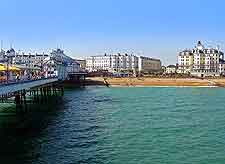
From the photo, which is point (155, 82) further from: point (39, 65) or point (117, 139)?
point (117, 139)

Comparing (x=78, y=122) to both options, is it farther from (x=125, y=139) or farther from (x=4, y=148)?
(x=4, y=148)

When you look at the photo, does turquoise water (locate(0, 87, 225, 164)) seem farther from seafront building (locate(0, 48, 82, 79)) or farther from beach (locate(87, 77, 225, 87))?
beach (locate(87, 77, 225, 87))

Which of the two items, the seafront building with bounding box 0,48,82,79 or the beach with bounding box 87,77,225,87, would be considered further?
the beach with bounding box 87,77,225,87

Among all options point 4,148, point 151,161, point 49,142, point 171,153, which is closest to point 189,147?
point 171,153

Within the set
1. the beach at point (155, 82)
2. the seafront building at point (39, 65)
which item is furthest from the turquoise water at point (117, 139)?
the beach at point (155, 82)

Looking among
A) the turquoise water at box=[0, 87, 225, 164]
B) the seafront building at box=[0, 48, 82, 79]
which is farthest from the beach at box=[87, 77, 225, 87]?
the turquoise water at box=[0, 87, 225, 164]

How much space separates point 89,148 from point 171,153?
4612 millimetres

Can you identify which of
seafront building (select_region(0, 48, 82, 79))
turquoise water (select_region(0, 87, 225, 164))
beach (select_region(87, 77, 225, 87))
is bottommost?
turquoise water (select_region(0, 87, 225, 164))

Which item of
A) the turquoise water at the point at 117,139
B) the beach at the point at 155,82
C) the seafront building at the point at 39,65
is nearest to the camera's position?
A: the turquoise water at the point at 117,139

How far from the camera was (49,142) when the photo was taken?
27.3 metres

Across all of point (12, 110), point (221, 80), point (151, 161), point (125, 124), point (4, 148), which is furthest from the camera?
point (221, 80)

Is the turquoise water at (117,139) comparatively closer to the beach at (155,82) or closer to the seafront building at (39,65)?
the seafront building at (39,65)

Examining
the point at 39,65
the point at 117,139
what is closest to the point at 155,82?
the point at 39,65

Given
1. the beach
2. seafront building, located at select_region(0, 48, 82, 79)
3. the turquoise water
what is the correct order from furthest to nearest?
1. the beach
2. seafront building, located at select_region(0, 48, 82, 79)
3. the turquoise water
